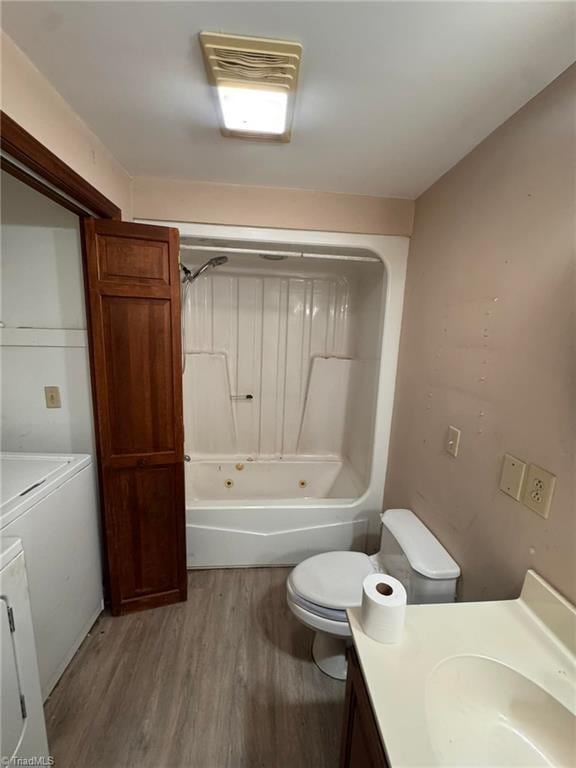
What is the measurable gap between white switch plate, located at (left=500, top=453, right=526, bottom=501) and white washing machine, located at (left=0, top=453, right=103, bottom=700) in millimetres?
1694

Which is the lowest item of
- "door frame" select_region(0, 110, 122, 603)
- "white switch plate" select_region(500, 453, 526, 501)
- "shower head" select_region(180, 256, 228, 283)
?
"white switch plate" select_region(500, 453, 526, 501)

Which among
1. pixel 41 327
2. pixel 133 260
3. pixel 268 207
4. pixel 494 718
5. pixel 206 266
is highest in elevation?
pixel 268 207

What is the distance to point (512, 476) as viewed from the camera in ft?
3.54

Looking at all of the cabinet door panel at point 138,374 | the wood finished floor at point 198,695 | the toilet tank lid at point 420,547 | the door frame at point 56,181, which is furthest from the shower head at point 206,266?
the wood finished floor at point 198,695

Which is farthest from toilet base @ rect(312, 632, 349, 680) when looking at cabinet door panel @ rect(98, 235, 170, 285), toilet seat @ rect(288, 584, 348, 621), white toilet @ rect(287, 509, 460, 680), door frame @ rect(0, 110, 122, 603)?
cabinet door panel @ rect(98, 235, 170, 285)

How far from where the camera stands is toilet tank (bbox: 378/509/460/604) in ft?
4.26

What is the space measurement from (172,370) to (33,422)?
2.57 feet

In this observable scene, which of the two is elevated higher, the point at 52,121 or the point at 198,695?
the point at 52,121

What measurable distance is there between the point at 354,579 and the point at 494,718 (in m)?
0.71

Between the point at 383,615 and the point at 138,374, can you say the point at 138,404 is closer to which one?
the point at 138,374

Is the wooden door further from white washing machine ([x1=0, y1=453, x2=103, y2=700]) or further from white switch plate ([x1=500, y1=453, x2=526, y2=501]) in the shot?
white switch plate ([x1=500, y1=453, x2=526, y2=501])

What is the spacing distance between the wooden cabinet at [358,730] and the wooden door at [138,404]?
117cm

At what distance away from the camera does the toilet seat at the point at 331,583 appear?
1353 millimetres

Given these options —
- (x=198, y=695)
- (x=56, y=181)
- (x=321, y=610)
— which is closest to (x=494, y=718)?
(x=321, y=610)
